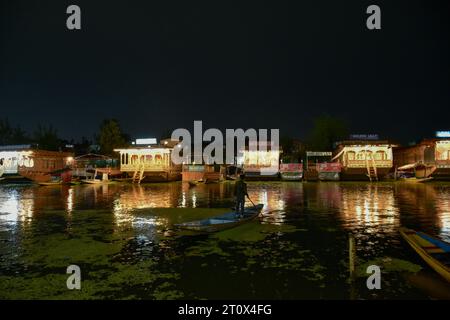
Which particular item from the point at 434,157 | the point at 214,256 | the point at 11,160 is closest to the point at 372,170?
the point at 434,157

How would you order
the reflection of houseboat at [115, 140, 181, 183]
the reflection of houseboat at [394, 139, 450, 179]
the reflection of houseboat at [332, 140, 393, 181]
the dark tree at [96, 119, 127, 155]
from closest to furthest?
the reflection of houseboat at [394, 139, 450, 179]
the reflection of houseboat at [332, 140, 393, 181]
the reflection of houseboat at [115, 140, 181, 183]
the dark tree at [96, 119, 127, 155]

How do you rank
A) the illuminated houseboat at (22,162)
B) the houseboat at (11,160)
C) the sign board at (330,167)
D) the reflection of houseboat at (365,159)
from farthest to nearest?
the houseboat at (11,160)
the illuminated houseboat at (22,162)
the reflection of houseboat at (365,159)
the sign board at (330,167)

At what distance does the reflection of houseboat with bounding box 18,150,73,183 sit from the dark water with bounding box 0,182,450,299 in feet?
87.4

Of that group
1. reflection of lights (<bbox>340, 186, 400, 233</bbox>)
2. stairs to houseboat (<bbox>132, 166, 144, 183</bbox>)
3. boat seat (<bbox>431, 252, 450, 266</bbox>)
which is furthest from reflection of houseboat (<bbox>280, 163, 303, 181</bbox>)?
boat seat (<bbox>431, 252, 450, 266</bbox>)

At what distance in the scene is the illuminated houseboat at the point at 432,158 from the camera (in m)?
42.5

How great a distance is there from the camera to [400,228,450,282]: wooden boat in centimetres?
779

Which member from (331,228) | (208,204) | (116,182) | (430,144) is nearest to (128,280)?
(331,228)

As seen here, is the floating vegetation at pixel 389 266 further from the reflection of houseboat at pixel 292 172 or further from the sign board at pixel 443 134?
the sign board at pixel 443 134

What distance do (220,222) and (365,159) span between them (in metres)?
38.9

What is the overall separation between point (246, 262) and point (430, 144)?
4462 centimetres

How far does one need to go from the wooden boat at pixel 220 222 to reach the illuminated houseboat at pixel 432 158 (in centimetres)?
3457

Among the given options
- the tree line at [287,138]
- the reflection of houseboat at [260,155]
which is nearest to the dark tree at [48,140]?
the tree line at [287,138]

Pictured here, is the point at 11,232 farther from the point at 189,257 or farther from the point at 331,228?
the point at 331,228

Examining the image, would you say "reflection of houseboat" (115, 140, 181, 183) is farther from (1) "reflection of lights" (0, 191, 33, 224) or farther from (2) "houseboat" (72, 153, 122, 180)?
(1) "reflection of lights" (0, 191, 33, 224)
